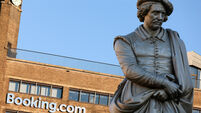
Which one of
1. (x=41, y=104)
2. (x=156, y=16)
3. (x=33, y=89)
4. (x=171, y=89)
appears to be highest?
(x=156, y=16)

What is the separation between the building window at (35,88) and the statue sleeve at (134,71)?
167 feet

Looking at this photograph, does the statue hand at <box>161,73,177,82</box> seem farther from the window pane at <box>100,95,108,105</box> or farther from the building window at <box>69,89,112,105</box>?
the window pane at <box>100,95,108,105</box>

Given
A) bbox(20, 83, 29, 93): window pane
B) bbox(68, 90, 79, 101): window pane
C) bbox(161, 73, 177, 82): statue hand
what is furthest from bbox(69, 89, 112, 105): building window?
bbox(161, 73, 177, 82): statue hand

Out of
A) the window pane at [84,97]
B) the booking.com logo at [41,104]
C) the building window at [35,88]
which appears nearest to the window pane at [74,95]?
the window pane at [84,97]

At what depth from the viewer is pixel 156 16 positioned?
24.3 feet

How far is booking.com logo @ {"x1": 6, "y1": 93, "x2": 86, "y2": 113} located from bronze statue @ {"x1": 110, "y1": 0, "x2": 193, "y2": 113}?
50722mm

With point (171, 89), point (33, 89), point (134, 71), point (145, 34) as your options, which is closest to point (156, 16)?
point (145, 34)

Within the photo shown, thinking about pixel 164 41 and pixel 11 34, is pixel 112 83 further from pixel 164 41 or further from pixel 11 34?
pixel 164 41

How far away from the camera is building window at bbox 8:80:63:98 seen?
57719 millimetres

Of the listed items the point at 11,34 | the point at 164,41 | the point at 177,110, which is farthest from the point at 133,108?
the point at 11,34

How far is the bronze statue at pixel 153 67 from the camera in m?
7.08

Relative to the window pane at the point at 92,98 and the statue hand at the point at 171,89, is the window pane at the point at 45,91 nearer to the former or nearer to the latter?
the window pane at the point at 92,98

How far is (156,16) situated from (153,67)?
65cm

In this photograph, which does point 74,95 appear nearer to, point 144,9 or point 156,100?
point 144,9
